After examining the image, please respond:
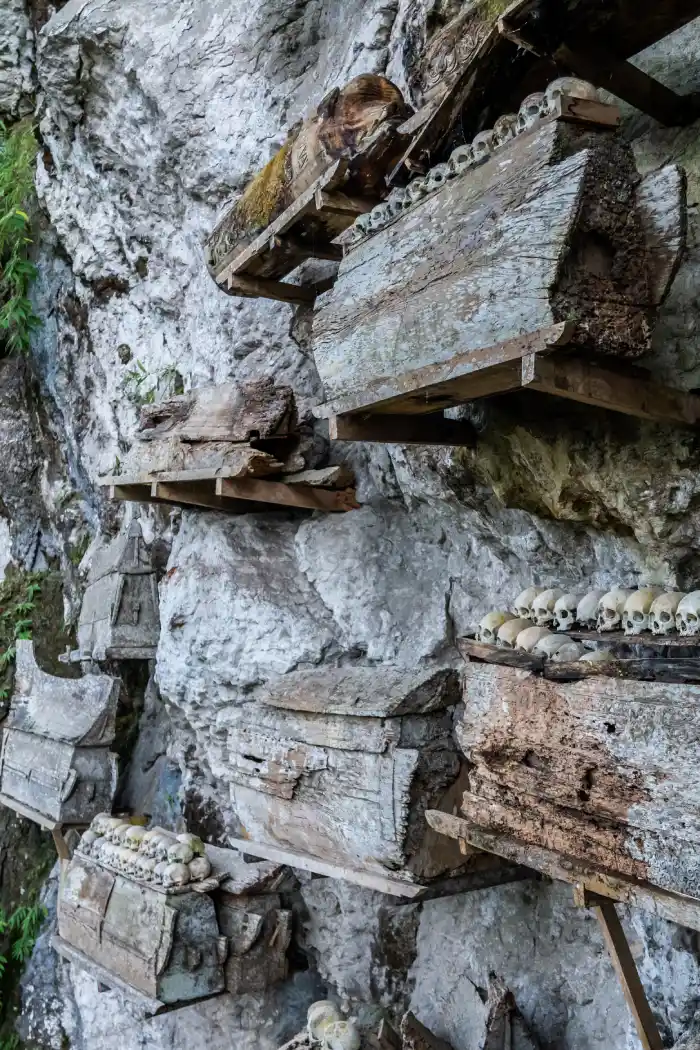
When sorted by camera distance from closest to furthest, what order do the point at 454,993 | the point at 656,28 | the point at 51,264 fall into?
the point at 656,28 → the point at 454,993 → the point at 51,264

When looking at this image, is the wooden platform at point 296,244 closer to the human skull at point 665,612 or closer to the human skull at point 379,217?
the human skull at point 379,217

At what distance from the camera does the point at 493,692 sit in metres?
3.21

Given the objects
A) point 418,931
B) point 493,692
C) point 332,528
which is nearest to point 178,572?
point 332,528

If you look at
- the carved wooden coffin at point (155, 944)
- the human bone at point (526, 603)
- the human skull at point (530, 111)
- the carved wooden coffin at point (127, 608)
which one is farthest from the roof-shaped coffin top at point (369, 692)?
the carved wooden coffin at point (127, 608)

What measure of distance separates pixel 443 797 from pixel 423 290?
1961 millimetres

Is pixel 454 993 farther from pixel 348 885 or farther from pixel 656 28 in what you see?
pixel 656 28

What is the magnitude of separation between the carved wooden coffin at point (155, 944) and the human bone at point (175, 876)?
2.0 inches

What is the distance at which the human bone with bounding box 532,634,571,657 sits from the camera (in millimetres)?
3104

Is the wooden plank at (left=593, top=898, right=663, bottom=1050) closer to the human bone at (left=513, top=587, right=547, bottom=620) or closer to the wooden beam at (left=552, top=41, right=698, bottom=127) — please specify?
the human bone at (left=513, top=587, right=547, bottom=620)

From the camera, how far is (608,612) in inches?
124

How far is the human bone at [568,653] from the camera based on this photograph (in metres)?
3.00

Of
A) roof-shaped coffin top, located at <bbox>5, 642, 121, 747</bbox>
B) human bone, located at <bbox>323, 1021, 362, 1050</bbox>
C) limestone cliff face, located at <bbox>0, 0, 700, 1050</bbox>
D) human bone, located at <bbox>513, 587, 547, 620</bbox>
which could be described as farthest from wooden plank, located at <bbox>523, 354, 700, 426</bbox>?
roof-shaped coffin top, located at <bbox>5, 642, 121, 747</bbox>

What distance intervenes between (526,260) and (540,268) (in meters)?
0.07

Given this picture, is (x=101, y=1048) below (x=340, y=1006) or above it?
below
